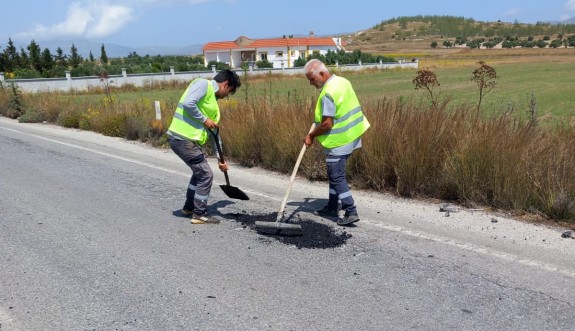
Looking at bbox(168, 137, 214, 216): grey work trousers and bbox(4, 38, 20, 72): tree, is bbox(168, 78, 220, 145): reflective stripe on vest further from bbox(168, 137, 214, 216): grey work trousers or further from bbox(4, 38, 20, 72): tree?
bbox(4, 38, 20, 72): tree

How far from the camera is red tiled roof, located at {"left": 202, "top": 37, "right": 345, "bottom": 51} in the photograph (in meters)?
76.9

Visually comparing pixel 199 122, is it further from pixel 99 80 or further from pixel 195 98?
pixel 99 80

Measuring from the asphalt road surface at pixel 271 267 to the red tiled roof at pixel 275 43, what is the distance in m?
71.8

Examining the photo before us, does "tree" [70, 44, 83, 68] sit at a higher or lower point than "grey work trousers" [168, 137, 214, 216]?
higher

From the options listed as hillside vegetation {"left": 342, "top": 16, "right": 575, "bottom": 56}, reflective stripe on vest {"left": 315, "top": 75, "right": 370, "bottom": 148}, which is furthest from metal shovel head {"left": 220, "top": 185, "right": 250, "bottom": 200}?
hillside vegetation {"left": 342, "top": 16, "right": 575, "bottom": 56}

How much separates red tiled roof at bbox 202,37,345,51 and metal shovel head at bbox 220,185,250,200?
71.5 metres

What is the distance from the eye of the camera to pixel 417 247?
4.75 m

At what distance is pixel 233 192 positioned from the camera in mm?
6172

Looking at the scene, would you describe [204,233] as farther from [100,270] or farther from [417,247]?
[417,247]

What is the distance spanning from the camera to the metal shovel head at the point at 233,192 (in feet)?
20.0

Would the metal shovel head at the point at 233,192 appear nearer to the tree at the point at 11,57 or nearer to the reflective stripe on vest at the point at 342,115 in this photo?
the reflective stripe on vest at the point at 342,115

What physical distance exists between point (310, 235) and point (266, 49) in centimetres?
7585

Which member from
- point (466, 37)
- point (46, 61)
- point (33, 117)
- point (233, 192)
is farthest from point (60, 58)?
point (466, 37)

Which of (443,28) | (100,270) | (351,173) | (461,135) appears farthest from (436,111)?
(443,28)
